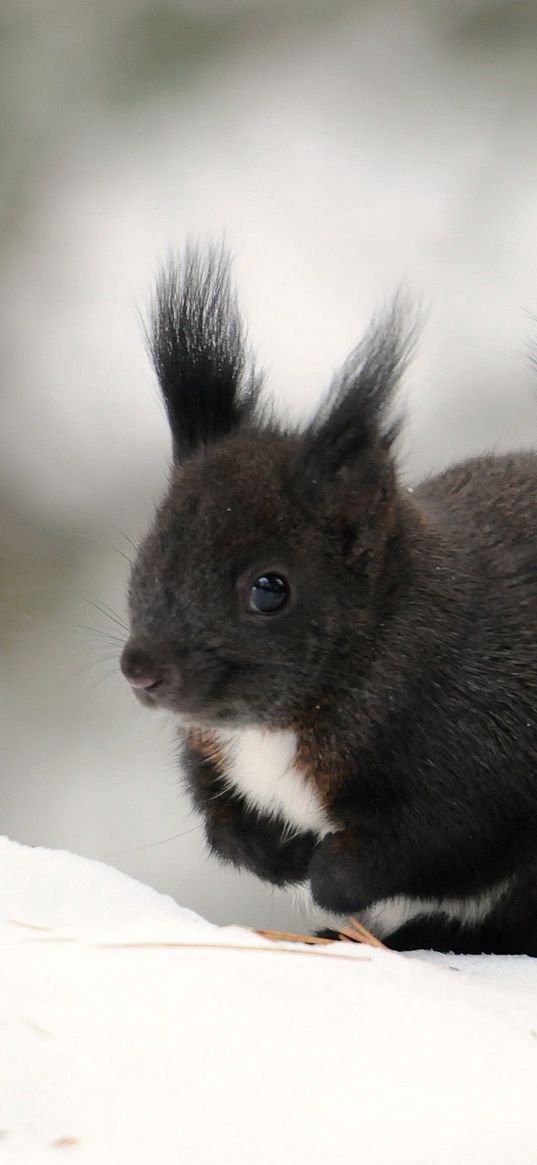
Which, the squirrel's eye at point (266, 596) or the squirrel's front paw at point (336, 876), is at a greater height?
the squirrel's eye at point (266, 596)

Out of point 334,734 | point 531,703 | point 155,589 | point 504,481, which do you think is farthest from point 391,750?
point 504,481

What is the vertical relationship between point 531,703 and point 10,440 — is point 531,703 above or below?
below

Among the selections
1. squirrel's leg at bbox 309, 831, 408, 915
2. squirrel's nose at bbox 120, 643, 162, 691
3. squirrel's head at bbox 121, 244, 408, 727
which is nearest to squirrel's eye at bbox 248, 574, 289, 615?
squirrel's head at bbox 121, 244, 408, 727

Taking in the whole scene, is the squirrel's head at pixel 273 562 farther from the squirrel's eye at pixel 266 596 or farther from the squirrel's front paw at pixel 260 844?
the squirrel's front paw at pixel 260 844

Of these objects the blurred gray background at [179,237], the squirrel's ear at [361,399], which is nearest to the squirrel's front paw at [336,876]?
the squirrel's ear at [361,399]

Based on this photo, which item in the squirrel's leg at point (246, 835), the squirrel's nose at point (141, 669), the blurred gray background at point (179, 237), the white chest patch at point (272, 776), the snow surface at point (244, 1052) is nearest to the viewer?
the snow surface at point (244, 1052)

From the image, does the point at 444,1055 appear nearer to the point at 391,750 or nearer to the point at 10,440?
the point at 391,750

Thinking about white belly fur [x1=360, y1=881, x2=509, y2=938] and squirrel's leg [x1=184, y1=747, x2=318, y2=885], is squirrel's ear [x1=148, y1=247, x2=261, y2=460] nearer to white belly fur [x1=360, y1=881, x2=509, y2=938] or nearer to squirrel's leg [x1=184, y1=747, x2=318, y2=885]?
squirrel's leg [x1=184, y1=747, x2=318, y2=885]
